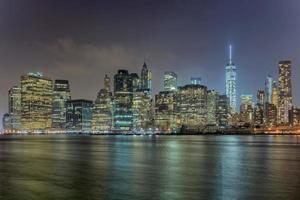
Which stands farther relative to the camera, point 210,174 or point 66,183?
point 210,174

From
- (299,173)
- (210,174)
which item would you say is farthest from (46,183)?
(299,173)

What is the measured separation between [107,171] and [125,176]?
572 cm

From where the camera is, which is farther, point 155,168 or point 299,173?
point 155,168

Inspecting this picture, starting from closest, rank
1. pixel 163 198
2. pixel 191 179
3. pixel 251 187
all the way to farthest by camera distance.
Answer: pixel 163 198
pixel 251 187
pixel 191 179

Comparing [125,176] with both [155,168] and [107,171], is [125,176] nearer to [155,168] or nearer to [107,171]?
[107,171]

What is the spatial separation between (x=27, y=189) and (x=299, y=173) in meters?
31.0

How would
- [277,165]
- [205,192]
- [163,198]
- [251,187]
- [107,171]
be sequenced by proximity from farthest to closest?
[277,165] < [107,171] < [251,187] < [205,192] < [163,198]

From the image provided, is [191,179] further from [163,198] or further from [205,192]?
[163,198]

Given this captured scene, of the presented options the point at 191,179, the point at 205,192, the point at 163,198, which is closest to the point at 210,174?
the point at 191,179

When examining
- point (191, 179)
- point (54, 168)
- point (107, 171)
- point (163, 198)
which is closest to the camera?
point (163, 198)

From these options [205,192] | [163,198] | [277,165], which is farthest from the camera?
[277,165]

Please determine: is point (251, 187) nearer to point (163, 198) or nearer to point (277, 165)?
point (163, 198)

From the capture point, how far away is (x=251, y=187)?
44.1 meters

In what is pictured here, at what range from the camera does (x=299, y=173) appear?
5538 cm
